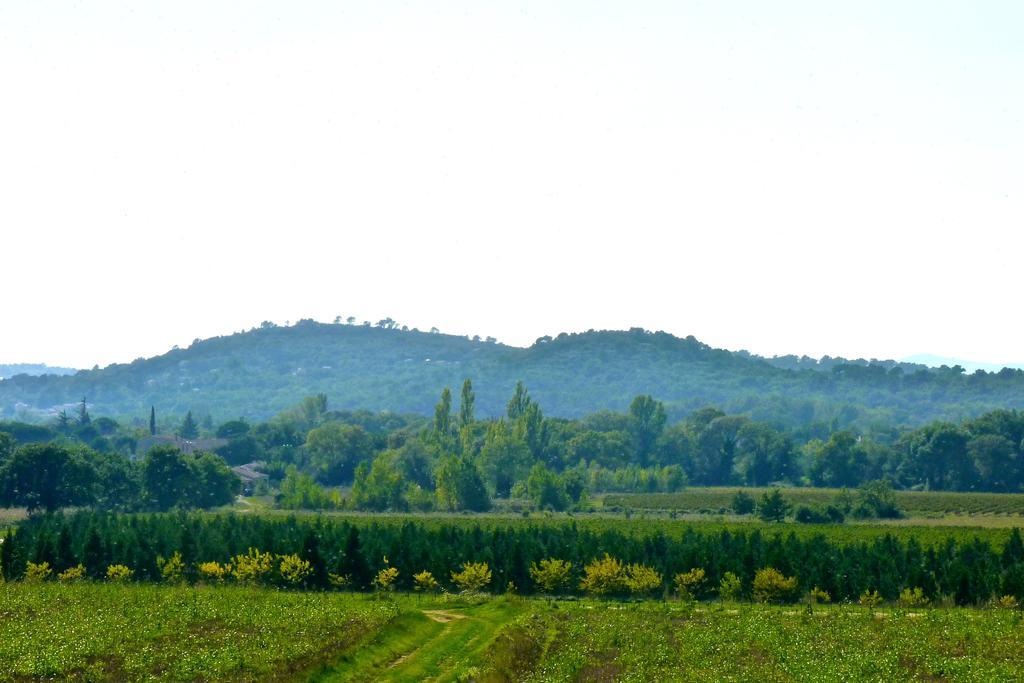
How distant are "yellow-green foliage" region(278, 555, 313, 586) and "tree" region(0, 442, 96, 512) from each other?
66.1m

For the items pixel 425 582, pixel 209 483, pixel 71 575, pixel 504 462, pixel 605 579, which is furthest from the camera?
pixel 504 462

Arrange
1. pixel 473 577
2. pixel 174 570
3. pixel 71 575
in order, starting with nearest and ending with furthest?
pixel 473 577, pixel 71 575, pixel 174 570

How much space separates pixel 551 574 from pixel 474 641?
22.3 meters

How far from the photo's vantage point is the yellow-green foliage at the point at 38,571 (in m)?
84.7

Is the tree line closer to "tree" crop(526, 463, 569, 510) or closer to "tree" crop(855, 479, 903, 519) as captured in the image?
"tree" crop(855, 479, 903, 519)

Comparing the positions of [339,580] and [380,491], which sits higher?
[380,491]

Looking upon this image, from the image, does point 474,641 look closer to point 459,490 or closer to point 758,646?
point 758,646

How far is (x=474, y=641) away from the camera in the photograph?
62.6m

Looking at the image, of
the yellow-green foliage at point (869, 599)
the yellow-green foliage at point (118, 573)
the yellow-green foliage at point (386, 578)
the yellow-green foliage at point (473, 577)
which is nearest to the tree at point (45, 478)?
the yellow-green foliage at point (118, 573)

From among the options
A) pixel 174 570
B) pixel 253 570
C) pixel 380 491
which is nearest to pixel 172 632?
pixel 253 570

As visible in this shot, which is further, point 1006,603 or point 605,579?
point 605,579

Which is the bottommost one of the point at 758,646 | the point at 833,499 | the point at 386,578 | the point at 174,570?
the point at 174,570

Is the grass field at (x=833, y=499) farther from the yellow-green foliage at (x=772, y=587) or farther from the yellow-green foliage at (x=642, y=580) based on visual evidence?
the yellow-green foliage at (x=642, y=580)

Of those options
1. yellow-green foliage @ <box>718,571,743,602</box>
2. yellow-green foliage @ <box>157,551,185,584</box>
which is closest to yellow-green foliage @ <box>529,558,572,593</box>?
yellow-green foliage @ <box>718,571,743,602</box>
